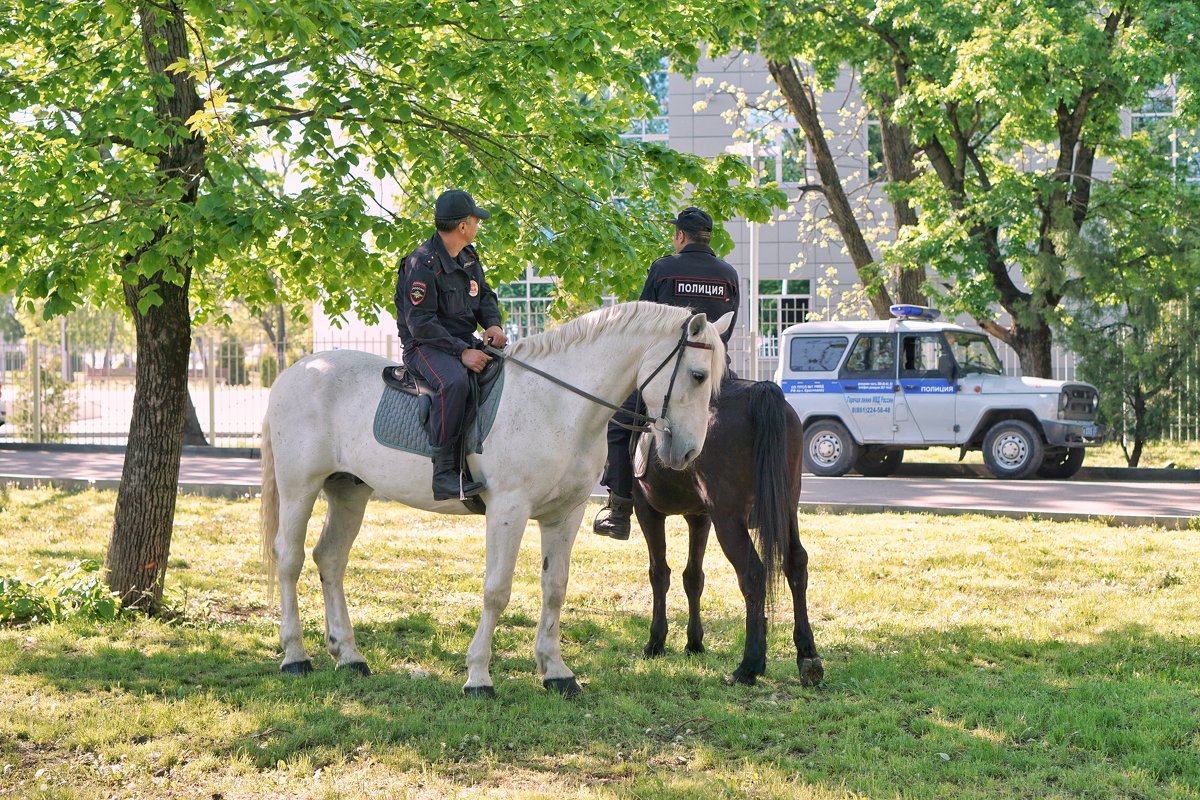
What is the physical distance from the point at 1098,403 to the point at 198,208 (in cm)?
1661

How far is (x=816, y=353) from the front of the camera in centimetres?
1898

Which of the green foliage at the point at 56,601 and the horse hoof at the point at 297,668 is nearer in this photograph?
the horse hoof at the point at 297,668

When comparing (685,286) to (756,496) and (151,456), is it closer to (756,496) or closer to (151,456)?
(756,496)

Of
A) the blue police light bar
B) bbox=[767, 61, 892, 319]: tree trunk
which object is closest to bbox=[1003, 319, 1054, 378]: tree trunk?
bbox=[767, 61, 892, 319]: tree trunk

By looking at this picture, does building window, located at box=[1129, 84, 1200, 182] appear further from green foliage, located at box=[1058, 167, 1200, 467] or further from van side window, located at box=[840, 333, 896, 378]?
van side window, located at box=[840, 333, 896, 378]

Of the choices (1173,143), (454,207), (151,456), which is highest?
(1173,143)

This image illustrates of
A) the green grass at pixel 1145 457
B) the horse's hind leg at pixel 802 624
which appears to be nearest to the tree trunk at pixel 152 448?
the horse's hind leg at pixel 802 624

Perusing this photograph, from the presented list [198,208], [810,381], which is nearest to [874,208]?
[810,381]

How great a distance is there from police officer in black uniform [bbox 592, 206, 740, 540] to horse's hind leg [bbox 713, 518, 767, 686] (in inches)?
38.9

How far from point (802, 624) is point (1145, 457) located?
1681cm

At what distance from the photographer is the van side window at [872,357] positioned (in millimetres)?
18547

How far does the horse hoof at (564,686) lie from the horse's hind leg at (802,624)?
1.24 m

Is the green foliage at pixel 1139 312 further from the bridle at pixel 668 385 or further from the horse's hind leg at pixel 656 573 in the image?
the bridle at pixel 668 385

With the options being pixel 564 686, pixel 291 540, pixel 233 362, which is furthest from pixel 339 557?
pixel 233 362
